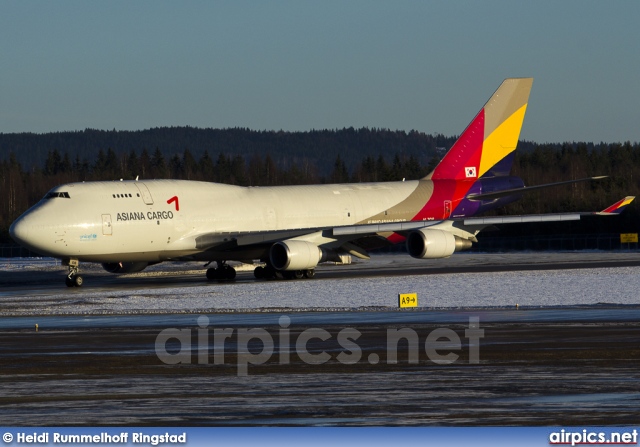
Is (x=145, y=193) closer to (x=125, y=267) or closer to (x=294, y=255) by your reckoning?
(x=125, y=267)

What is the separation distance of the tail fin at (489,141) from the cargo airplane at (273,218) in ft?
0.14

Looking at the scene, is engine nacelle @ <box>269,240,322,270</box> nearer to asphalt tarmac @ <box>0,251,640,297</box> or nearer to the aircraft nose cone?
asphalt tarmac @ <box>0,251,640,297</box>

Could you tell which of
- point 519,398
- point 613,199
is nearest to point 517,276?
point 519,398

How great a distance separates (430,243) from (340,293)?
925 centimetres

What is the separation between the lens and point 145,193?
3984 centimetres

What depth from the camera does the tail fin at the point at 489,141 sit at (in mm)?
48688

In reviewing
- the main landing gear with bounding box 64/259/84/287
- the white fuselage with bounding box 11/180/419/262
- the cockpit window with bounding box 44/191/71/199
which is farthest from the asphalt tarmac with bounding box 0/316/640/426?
the main landing gear with bounding box 64/259/84/287

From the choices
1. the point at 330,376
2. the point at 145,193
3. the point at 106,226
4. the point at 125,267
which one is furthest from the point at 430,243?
the point at 330,376

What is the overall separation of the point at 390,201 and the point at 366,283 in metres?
9.25

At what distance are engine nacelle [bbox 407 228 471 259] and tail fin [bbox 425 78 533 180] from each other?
7.11 m

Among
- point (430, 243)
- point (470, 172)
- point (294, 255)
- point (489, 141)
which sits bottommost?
point (294, 255)

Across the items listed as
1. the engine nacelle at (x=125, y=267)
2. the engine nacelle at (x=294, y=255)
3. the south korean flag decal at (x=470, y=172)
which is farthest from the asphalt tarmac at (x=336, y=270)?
the south korean flag decal at (x=470, y=172)

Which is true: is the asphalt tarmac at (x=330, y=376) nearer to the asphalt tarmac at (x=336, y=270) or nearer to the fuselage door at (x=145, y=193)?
the fuselage door at (x=145, y=193)

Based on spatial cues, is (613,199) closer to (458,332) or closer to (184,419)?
(458,332)
